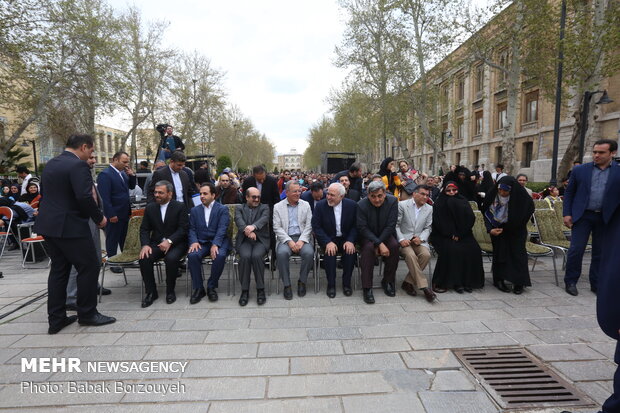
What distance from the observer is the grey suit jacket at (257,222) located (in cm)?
509

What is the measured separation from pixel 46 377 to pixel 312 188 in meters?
4.23

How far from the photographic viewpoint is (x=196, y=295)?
4688mm

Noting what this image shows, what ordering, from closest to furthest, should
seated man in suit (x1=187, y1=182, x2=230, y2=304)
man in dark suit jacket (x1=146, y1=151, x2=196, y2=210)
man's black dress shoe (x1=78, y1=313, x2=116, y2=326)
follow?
man's black dress shoe (x1=78, y1=313, x2=116, y2=326)
seated man in suit (x1=187, y1=182, x2=230, y2=304)
man in dark suit jacket (x1=146, y1=151, x2=196, y2=210)

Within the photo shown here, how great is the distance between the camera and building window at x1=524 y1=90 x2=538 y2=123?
80.3 ft

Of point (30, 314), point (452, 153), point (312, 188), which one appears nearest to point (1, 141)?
point (30, 314)

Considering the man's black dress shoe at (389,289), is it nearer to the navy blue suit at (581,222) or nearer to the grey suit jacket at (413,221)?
the grey suit jacket at (413,221)

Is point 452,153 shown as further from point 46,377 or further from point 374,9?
point 46,377

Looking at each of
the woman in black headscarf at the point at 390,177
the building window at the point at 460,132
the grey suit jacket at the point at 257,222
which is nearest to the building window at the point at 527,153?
the building window at the point at 460,132

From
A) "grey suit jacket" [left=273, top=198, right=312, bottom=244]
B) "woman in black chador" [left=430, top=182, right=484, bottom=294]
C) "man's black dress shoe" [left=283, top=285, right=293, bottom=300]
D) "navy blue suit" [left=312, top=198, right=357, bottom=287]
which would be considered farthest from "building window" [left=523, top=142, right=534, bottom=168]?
"man's black dress shoe" [left=283, top=285, right=293, bottom=300]

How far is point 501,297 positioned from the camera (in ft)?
15.5

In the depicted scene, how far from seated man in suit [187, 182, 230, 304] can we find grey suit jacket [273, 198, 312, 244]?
0.73 metres

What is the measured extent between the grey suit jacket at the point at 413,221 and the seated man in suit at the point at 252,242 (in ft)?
6.73

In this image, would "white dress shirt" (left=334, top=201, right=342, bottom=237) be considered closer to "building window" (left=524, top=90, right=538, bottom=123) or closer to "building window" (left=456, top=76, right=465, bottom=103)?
"building window" (left=524, top=90, right=538, bottom=123)

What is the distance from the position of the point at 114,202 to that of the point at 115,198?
0.08 m
